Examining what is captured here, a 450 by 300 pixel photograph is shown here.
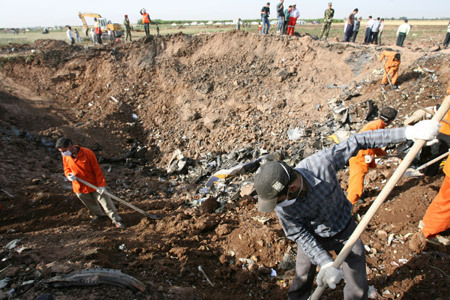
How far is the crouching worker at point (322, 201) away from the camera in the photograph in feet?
6.26

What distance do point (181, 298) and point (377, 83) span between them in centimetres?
798

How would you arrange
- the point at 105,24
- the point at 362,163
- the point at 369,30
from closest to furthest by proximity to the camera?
the point at 362,163
the point at 369,30
the point at 105,24

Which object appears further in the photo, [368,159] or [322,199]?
[368,159]

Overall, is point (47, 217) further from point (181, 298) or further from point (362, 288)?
point (362, 288)

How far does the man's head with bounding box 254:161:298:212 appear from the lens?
1.84 m

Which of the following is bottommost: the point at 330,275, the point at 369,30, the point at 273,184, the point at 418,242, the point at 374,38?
the point at 418,242

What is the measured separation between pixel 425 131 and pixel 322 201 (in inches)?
38.6

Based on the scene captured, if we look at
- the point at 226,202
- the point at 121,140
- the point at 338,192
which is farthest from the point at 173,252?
the point at 121,140

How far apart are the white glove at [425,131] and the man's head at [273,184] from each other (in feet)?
3.49

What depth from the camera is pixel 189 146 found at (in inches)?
338

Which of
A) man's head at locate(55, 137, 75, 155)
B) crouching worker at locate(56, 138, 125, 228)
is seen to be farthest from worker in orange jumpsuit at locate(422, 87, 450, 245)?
man's head at locate(55, 137, 75, 155)

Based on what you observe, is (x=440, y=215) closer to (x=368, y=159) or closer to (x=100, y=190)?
(x=368, y=159)

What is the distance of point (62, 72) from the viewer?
1188 centimetres

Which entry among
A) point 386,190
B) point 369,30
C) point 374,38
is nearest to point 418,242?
point 386,190
